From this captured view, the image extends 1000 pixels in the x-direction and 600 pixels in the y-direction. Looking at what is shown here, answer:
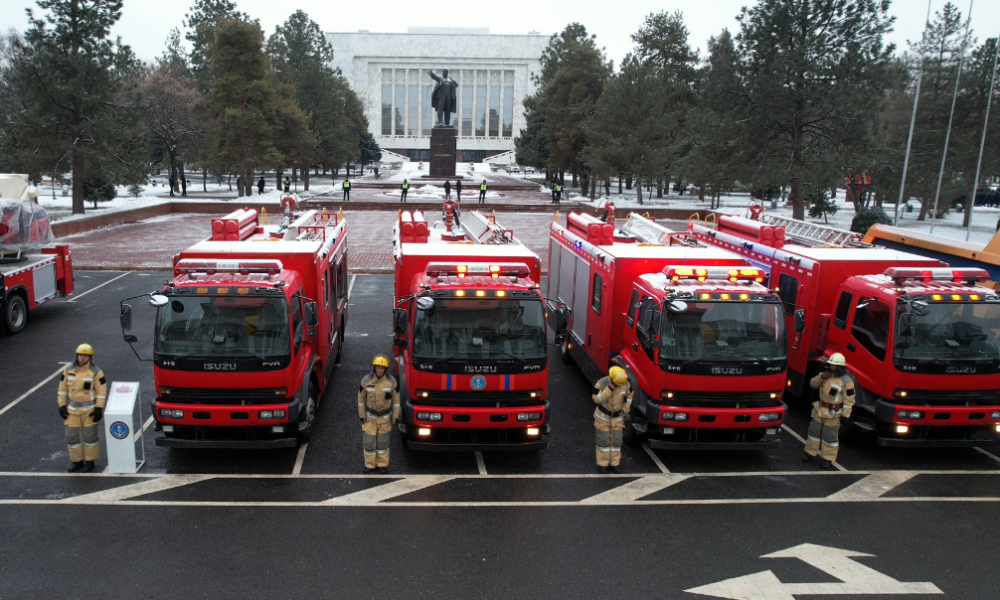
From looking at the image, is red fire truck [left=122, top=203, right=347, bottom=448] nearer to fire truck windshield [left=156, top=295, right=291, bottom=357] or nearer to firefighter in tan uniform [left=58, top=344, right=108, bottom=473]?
fire truck windshield [left=156, top=295, right=291, bottom=357]

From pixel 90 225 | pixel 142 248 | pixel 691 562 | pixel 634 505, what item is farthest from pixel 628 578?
pixel 90 225

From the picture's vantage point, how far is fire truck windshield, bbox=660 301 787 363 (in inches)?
365

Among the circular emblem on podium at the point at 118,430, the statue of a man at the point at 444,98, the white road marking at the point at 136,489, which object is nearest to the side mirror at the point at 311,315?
the white road marking at the point at 136,489

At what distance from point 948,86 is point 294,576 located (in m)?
46.5

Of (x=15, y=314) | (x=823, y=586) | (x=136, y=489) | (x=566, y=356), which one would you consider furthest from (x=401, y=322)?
(x=15, y=314)

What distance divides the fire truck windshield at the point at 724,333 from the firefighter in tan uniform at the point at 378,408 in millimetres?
3534

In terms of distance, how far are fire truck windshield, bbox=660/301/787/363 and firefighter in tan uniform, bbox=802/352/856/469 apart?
37.2 inches

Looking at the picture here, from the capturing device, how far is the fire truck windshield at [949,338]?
9.64 m

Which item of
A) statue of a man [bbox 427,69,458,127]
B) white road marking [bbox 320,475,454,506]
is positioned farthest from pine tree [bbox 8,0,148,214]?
statue of a man [bbox 427,69,458,127]

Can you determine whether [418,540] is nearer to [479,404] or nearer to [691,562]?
[479,404]

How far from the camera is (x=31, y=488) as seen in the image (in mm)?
8812

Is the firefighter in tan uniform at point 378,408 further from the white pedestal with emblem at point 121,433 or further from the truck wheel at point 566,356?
the truck wheel at point 566,356

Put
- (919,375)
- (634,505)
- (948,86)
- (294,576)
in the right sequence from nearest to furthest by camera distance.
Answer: (294,576) → (634,505) → (919,375) → (948,86)

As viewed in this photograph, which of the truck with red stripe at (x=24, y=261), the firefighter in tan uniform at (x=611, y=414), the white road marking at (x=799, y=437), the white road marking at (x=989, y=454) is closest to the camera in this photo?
the firefighter in tan uniform at (x=611, y=414)
